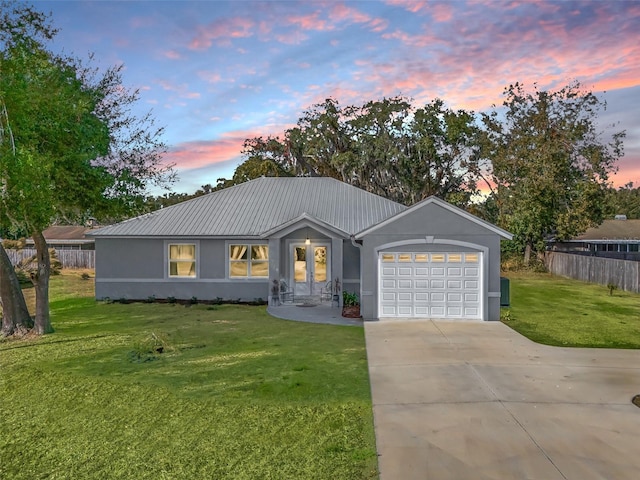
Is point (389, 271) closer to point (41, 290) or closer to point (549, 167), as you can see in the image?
point (41, 290)

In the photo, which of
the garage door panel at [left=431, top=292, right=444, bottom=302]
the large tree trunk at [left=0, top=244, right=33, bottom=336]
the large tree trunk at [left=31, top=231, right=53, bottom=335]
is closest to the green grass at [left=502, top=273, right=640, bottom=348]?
the garage door panel at [left=431, top=292, right=444, bottom=302]

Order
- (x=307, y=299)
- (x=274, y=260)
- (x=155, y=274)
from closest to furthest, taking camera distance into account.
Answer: (x=274, y=260) < (x=307, y=299) < (x=155, y=274)

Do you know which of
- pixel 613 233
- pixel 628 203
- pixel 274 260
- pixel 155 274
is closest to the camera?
pixel 274 260

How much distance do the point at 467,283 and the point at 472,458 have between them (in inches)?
386

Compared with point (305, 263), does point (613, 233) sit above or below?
above

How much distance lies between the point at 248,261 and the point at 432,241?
26.7 ft

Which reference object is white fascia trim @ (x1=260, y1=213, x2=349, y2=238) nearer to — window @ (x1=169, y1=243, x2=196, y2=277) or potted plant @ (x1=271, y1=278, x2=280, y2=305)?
potted plant @ (x1=271, y1=278, x2=280, y2=305)

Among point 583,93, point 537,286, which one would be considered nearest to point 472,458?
point 537,286

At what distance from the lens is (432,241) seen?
14.8 meters

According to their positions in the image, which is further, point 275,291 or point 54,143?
point 275,291

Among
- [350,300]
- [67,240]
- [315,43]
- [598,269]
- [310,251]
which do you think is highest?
[315,43]

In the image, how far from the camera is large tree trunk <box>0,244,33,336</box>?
Answer: 41.8ft

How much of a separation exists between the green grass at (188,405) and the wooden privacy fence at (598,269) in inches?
696

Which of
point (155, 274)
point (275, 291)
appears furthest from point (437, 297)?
point (155, 274)
